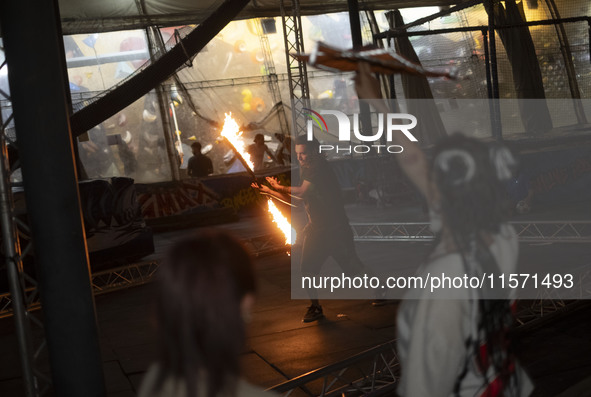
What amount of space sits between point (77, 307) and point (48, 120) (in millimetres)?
1280

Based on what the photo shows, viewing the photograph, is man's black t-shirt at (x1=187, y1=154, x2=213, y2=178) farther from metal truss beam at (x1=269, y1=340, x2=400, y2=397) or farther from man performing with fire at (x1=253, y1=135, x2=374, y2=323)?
metal truss beam at (x1=269, y1=340, x2=400, y2=397)

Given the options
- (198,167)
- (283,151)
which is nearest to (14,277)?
(198,167)

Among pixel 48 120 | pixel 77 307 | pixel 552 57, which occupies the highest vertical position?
pixel 552 57

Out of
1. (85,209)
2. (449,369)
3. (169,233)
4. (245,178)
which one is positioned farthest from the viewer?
(245,178)

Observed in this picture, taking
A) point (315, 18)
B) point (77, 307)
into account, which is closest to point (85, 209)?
point (77, 307)

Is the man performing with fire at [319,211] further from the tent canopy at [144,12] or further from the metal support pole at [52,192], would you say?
the tent canopy at [144,12]

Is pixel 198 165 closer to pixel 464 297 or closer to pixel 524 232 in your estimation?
pixel 524 232

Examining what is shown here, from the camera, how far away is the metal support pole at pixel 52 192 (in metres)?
4.27

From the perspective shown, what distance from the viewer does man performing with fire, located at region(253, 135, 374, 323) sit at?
765 cm

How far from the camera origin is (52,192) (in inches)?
170

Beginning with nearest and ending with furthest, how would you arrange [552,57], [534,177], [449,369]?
[449,369], [534,177], [552,57]

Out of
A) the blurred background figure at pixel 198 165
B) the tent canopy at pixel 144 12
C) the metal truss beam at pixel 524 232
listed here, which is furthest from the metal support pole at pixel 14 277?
the tent canopy at pixel 144 12

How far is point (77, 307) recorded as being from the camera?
4.43 meters

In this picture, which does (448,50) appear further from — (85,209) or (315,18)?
(85,209)
